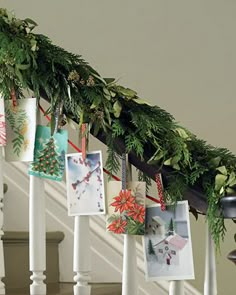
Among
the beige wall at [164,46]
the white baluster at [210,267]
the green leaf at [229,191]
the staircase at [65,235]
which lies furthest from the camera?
the beige wall at [164,46]

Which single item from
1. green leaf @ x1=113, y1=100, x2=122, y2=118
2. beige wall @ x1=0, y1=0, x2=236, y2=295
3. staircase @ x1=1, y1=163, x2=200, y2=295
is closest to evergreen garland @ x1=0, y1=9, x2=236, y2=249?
green leaf @ x1=113, y1=100, x2=122, y2=118

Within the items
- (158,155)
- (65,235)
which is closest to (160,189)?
(158,155)

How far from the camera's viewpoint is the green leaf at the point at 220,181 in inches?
46.9

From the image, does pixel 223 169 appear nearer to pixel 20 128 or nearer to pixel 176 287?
pixel 176 287

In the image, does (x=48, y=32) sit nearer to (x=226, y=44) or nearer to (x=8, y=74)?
(x=226, y=44)

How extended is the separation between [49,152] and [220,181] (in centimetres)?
34

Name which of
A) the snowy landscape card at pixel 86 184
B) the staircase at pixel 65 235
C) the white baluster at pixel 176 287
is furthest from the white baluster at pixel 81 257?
the staircase at pixel 65 235

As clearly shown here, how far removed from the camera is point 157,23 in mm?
2730

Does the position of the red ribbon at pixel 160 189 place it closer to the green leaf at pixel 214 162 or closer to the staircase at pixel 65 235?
the green leaf at pixel 214 162

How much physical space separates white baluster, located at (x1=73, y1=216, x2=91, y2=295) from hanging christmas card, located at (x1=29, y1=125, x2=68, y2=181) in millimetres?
109

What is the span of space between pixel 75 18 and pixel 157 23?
34 cm

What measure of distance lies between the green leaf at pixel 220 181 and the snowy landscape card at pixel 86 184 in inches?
8.4

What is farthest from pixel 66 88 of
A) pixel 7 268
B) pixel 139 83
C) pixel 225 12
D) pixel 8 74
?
pixel 225 12

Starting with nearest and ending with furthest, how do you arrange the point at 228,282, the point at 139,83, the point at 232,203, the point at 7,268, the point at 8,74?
the point at 232,203, the point at 8,74, the point at 7,268, the point at 228,282, the point at 139,83
